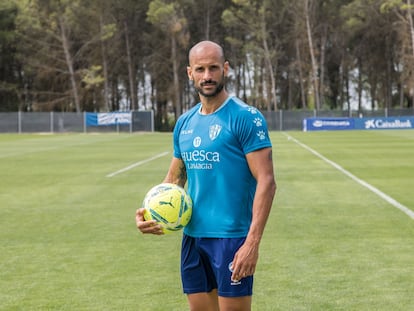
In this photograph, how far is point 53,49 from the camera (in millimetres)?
72188

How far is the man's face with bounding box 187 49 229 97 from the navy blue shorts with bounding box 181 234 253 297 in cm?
87

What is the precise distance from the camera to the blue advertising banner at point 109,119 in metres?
60.7

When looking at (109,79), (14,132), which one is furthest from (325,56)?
(14,132)

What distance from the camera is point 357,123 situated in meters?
59.9

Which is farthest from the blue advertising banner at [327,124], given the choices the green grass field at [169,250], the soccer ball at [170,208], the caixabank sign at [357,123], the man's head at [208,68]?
the man's head at [208,68]

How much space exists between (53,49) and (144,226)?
70348mm

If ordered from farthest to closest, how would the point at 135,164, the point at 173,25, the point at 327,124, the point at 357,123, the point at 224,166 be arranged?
the point at 173,25
the point at 327,124
the point at 357,123
the point at 135,164
the point at 224,166

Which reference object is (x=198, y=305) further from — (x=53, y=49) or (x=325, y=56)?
(x=325, y=56)

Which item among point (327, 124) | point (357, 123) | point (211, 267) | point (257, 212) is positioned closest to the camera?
point (257, 212)

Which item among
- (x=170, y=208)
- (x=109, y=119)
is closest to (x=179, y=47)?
(x=109, y=119)

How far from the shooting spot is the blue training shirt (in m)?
4.08

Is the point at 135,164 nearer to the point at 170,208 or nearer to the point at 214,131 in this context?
the point at 170,208

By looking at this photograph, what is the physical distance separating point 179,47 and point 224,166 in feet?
231

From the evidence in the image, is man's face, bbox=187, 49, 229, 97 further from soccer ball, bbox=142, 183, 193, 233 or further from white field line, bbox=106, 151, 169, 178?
white field line, bbox=106, 151, 169, 178
